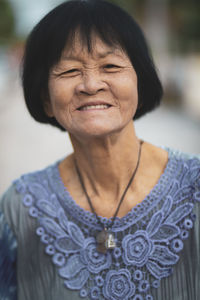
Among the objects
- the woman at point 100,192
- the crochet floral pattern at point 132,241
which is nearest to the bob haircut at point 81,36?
the woman at point 100,192

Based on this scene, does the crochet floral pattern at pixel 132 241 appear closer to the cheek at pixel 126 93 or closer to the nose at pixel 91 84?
the cheek at pixel 126 93

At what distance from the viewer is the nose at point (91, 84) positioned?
1.74 meters

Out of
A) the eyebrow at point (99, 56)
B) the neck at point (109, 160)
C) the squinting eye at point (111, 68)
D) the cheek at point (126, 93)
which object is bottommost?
the neck at point (109, 160)

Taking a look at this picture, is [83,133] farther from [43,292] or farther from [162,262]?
[43,292]

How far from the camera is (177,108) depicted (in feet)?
49.5

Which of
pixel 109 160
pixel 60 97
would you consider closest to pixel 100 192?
pixel 109 160

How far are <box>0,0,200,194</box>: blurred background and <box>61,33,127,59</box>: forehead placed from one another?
20.8 inches

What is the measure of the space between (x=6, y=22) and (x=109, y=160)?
43.5m

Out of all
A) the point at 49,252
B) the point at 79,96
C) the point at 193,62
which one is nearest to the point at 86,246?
the point at 49,252

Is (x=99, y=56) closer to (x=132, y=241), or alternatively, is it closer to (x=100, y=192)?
(x=100, y=192)

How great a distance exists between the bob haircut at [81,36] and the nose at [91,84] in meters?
0.12

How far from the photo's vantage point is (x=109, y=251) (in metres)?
1.88

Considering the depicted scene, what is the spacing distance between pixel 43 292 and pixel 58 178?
2.02 feet

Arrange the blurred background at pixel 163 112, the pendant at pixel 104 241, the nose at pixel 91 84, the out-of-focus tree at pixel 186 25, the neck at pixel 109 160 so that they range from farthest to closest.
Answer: the out-of-focus tree at pixel 186 25, the blurred background at pixel 163 112, the neck at pixel 109 160, the pendant at pixel 104 241, the nose at pixel 91 84
